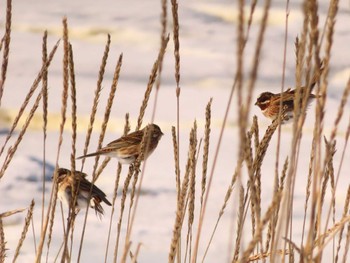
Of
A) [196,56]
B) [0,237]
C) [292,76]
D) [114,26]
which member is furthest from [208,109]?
[114,26]

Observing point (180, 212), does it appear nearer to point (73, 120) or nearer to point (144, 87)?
point (73, 120)

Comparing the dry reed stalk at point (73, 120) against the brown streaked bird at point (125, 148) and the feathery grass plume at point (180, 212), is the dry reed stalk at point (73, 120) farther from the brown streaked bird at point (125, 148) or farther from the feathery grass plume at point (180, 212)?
the brown streaked bird at point (125, 148)

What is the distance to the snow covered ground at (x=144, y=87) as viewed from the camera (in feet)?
16.9

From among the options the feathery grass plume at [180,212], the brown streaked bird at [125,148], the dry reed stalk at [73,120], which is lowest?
the feathery grass plume at [180,212]

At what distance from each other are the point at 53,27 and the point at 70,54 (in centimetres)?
647

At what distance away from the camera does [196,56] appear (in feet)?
26.1

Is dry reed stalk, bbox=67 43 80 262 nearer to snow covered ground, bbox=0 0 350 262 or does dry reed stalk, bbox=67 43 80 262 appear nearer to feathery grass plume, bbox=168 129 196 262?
feathery grass plume, bbox=168 129 196 262

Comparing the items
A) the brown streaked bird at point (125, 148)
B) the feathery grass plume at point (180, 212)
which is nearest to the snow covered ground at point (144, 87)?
the brown streaked bird at point (125, 148)

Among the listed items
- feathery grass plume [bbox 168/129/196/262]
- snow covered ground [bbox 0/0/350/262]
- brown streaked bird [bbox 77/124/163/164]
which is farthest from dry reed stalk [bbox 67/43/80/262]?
snow covered ground [bbox 0/0/350/262]

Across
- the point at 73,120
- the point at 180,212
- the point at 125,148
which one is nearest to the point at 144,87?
the point at 125,148

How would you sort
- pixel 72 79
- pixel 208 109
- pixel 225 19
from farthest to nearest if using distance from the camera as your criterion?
pixel 225 19
pixel 208 109
pixel 72 79

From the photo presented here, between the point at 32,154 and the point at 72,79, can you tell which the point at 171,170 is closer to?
the point at 32,154

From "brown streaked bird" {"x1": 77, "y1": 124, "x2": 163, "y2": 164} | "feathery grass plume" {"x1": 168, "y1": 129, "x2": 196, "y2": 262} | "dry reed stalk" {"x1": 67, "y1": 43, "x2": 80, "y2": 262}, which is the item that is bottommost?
"feathery grass plume" {"x1": 168, "y1": 129, "x2": 196, "y2": 262}

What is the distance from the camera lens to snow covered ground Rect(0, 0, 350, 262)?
5156mm
